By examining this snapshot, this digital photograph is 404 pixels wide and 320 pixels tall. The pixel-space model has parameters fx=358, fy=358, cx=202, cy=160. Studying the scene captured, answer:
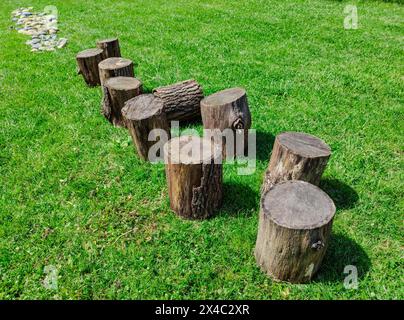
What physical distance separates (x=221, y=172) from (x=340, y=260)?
1608 millimetres

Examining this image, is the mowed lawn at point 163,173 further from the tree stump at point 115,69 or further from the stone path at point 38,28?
the tree stump at point 115,69

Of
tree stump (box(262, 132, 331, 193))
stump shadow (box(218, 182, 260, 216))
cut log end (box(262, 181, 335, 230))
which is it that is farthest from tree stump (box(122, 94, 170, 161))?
cut log end (box(262, 181, 335, 230))

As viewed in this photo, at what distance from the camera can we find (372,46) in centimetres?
919

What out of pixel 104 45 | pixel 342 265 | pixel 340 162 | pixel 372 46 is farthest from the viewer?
pixel 372 46

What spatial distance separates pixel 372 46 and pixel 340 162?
214 inches

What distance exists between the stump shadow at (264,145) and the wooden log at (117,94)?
2.09 metres

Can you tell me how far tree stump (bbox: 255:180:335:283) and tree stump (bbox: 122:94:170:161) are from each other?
2.14m

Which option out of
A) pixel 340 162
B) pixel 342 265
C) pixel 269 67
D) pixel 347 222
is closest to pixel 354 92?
pixel 269 67

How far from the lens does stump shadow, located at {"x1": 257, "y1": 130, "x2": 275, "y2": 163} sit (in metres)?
5.29

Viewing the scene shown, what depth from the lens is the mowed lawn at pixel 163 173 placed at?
377cm

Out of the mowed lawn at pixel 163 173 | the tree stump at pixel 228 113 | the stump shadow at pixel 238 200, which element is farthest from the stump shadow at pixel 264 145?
the stump shadow at pixel 238 200

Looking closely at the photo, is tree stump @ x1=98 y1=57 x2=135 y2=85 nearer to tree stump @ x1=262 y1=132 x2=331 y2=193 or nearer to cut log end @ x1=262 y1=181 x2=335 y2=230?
tree stump @ x1=262 y1=132 x2=331 y2=193

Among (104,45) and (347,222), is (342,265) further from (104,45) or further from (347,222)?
(104,45)
